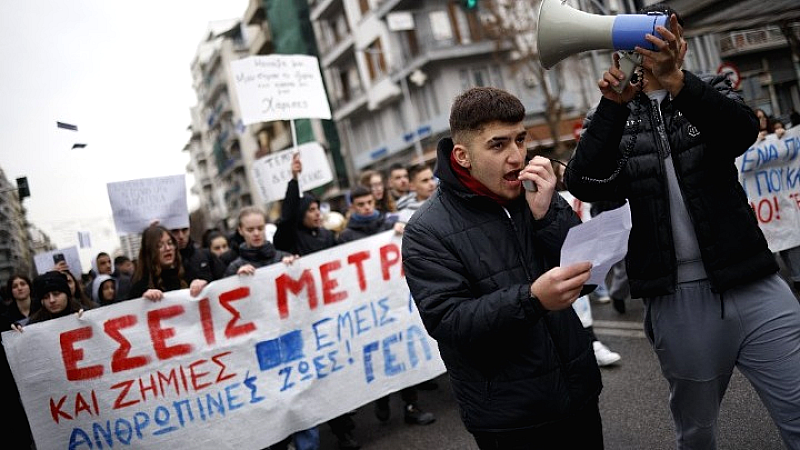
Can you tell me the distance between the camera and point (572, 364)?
6.43 ft

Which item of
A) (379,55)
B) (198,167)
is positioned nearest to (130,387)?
(379,55)

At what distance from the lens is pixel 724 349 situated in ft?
7.36

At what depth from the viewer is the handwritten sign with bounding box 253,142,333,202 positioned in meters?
7.22

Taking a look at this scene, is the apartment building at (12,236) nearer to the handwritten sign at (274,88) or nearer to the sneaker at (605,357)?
the handwritten sign at (274,88)

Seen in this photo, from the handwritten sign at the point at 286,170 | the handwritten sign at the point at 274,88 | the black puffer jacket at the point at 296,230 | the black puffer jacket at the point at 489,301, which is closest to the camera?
the black puffer jacket at the point at 489,301

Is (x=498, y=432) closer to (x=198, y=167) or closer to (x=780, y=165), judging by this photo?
(x=780, y=165)

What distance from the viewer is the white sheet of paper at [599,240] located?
1680mm

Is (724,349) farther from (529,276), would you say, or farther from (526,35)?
(526,35)

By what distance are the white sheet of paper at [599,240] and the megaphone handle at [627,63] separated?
1.45 ft

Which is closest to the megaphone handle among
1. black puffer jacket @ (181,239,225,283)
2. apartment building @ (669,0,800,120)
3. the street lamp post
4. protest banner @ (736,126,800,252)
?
black puffer jacket @ (181,239,225,283)

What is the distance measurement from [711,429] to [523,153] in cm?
128

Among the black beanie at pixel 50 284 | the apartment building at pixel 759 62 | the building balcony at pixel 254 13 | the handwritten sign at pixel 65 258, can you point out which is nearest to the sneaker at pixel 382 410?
the black beanie at pixel 50 284

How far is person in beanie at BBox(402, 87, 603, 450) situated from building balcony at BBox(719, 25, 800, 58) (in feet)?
111

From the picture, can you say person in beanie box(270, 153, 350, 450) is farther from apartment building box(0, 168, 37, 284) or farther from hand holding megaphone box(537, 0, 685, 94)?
apartment building box(0, 168, 37, 284)
